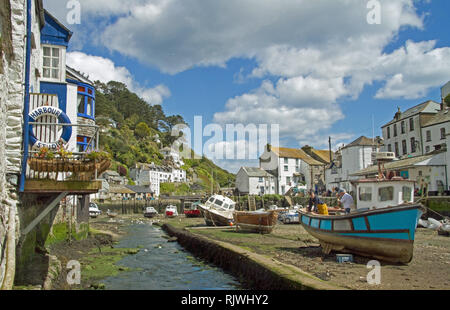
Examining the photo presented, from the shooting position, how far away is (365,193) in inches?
564

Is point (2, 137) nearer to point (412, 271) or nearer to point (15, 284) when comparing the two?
point (15, 284)

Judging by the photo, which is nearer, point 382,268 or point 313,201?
point 382,268

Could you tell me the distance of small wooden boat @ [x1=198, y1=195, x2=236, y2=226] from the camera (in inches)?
1283

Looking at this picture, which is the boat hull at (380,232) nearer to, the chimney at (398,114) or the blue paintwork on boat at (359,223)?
the blue paintwork on boat at (359,223)

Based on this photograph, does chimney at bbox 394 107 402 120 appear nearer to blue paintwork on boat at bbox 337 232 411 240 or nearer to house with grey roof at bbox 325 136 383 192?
house with grey roof at bbox 325 136 383 192

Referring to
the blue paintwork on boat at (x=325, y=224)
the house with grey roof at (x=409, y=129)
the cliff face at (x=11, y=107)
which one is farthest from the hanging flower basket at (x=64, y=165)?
the house with grey roof at (x=409, y=129)

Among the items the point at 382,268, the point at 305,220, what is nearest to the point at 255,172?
the point at 305,220

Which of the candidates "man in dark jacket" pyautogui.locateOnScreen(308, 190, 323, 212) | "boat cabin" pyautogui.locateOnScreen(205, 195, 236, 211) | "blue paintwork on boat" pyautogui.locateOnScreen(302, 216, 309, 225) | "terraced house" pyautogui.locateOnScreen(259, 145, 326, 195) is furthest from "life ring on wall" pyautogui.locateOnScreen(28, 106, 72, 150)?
"terraced house" pyautogui.locateOnScreen(259, 145, 326, 195)

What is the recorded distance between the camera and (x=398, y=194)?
1320cm

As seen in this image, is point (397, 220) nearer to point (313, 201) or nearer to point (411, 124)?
point (313, 201)

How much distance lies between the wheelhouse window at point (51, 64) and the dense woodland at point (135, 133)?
7604 centimetres

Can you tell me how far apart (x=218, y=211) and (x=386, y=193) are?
69.0ft

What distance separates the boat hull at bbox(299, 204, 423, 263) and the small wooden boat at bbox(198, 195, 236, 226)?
1879 cm
